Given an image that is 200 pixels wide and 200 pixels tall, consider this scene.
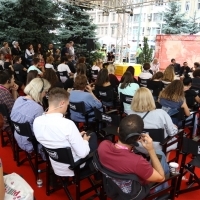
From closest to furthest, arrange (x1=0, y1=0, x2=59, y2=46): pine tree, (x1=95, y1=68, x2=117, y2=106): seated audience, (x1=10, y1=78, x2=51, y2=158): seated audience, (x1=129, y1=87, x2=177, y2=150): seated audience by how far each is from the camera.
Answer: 1. (x1=129, y1=87, x2=177, y2=150): seated audience
2. (x1=10, y1=78, x2=51, y2=158): seated audience
3. (x1=95, y1=68, x2=117, y2=106): seated audience
4. (x1=0, y1=0, x2=59, y2=46): pine tree

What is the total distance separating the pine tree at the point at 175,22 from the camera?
17.9m

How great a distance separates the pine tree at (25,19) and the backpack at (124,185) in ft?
33.2

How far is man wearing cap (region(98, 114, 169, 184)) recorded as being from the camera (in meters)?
1.71

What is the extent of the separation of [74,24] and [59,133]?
1166 centimetres

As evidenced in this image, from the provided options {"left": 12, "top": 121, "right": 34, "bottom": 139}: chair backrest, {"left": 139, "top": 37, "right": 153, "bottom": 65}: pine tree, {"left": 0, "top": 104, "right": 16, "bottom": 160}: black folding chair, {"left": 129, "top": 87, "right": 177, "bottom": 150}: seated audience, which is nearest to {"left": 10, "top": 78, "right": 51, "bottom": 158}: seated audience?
{"left": 12, "top": 121, "right": 34, "bottom": 139}: chair backrest

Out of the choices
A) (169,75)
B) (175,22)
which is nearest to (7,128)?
(169,75)

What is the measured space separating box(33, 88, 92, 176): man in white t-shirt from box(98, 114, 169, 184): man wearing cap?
1.67ft

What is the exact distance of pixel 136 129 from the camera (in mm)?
1814

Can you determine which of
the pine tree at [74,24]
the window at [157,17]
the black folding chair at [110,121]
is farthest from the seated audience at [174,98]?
the window at [157,17]

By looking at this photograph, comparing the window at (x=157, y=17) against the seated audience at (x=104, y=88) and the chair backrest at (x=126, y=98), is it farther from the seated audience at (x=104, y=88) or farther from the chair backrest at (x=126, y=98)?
the chair backrest at (x=126, y=98)

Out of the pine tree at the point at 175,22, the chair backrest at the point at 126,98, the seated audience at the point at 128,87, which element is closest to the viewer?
the chair backrest at the point at 126,98

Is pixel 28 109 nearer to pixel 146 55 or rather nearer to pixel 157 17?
pixel 146 55

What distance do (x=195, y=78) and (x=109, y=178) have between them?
16.1ft

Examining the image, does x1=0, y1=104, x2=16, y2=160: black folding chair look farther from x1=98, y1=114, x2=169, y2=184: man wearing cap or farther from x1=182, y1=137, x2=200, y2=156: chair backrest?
x1=182, y1=137, x2=200, y2=156: chair backrest
